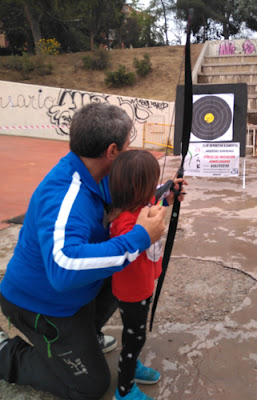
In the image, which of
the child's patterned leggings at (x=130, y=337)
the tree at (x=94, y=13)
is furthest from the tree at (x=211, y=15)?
the child's patterned leggings at (x=130, y=337)

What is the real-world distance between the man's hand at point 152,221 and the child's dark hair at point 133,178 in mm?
67

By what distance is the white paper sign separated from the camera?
17.8ft

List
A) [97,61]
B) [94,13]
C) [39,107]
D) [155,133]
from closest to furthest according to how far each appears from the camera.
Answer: [155,133]
[39,107]
[97,61]
[94,13]

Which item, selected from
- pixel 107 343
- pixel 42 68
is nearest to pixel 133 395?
pixel 107 343

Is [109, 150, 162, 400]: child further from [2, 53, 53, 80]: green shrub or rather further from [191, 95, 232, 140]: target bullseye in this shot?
[2, 53, 53, 80]: green shrub

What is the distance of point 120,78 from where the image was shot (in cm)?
1662

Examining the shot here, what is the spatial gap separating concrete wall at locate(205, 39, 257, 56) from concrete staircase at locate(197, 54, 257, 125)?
2934mm

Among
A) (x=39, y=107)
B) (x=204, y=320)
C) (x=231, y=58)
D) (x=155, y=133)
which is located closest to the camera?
(x=204, y=320)

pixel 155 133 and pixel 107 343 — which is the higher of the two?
pixel 155 133

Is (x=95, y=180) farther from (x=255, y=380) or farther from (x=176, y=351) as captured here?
(x=255, y=380)

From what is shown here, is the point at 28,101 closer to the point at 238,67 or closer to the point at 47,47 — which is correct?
the point at 47,47

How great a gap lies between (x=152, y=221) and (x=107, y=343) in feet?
3.20

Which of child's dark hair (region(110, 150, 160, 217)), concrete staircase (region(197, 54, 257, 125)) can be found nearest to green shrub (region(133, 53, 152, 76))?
concrete staircase (region(197, 54, 257, 125))

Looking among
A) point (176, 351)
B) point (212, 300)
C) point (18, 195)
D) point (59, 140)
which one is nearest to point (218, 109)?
point (18, 195)
